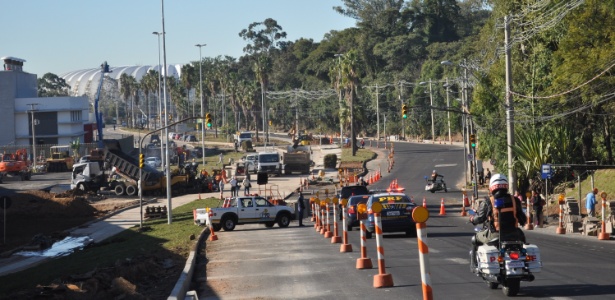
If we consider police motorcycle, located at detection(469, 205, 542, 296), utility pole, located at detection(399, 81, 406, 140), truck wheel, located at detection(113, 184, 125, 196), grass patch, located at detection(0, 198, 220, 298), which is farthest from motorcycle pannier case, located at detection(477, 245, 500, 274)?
utility pole, located at detection(399, 81, 406, 140)

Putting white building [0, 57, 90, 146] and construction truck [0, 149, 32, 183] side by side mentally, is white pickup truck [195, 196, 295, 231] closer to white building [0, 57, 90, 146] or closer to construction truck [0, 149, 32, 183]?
construction truck [0, 149, 32, 183]

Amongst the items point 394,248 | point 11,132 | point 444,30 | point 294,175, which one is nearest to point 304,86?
point 444,30

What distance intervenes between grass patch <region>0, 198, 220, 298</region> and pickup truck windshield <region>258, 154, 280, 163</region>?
36.6 meters

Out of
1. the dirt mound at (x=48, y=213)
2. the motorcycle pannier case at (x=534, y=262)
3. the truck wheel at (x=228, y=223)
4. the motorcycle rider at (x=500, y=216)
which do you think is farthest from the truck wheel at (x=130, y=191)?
the motorcycle pannier case at (x=534, y=262)

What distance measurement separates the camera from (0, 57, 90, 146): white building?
126500 millimetres

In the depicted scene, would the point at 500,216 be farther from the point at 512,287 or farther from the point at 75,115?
the point at 75,115

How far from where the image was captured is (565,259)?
20688 mm

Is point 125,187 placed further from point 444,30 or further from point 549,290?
point 444,30

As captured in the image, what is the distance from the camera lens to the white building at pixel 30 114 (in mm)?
126500

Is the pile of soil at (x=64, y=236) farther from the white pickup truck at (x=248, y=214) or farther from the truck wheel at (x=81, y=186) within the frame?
the white pickup truck at (x=248, y=214)

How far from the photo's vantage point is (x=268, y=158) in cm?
8731

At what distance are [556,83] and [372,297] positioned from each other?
41.3m

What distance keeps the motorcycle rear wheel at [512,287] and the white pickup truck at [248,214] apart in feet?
83.3

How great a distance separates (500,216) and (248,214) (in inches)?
1037
